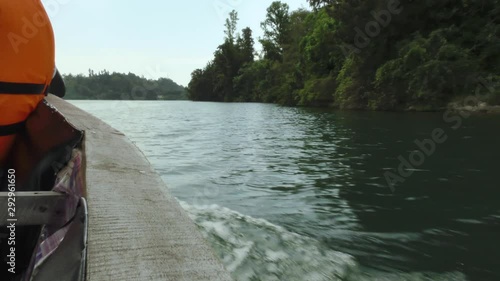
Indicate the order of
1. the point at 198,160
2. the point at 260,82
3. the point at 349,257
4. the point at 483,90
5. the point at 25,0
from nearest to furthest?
the point at 25,0, the point at 349,257, the point at 198,160, the point at 483,90, the point at 260,82

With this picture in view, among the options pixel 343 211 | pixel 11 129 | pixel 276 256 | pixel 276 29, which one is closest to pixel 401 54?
pixel 343 211

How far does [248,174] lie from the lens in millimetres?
5891

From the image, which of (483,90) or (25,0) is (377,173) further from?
(483,90)

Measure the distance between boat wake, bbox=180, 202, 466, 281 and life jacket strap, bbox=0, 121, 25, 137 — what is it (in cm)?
157

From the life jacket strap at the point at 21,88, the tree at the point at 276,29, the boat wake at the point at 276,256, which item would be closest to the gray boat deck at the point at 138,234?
the life jacket strap at the point at 21,88

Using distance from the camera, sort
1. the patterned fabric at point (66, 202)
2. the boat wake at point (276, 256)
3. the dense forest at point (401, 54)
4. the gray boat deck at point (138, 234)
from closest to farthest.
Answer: the gray boat deck at point (138, 234) → the patterned fabric at point (66, 202) → the boat wake at point (276, 256) → the dense forest at point (401, 54)

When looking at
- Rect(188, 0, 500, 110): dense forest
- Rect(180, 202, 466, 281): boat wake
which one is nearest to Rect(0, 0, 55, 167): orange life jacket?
Rect(180, 202, 466, 281): boat wake

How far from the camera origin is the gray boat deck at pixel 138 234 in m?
0.87

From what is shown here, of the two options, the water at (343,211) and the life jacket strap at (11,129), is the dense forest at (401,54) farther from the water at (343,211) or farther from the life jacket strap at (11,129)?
the life jacket strap at (11,129)

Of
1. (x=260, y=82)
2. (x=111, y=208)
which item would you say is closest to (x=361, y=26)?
(x=111, y=208)

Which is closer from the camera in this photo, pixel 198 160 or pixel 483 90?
pixel 198 160

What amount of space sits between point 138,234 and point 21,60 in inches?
42.9

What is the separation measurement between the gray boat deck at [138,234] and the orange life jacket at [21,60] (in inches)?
18.5

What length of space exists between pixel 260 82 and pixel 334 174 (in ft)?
182
